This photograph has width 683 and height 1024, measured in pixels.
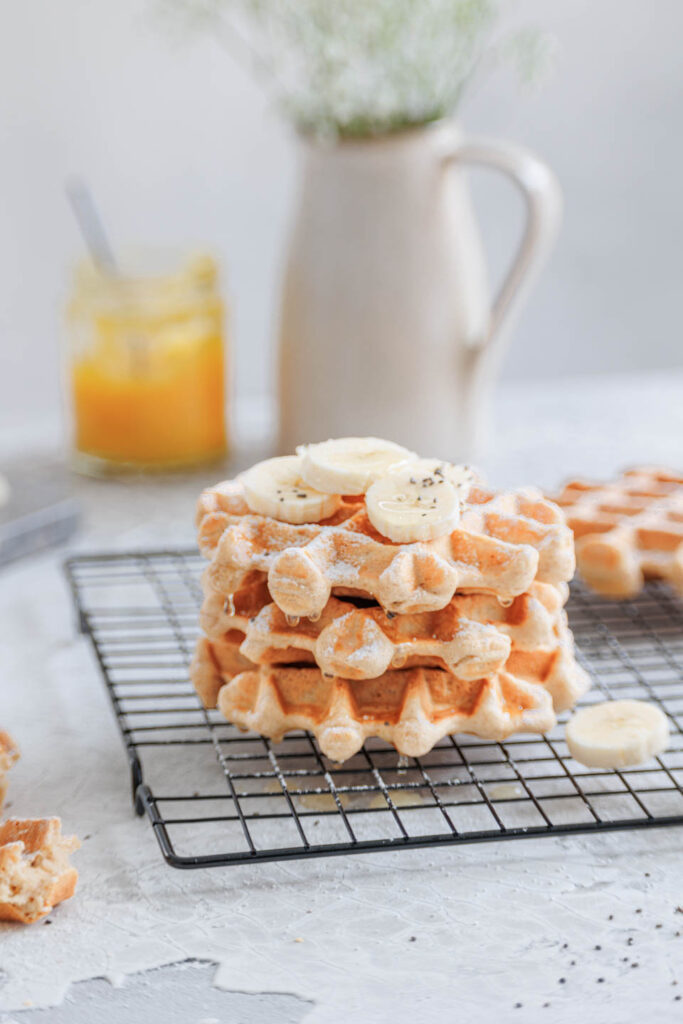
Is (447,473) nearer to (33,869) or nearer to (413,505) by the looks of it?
(413,505)

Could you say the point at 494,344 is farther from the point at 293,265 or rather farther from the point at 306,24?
the point at 306,24

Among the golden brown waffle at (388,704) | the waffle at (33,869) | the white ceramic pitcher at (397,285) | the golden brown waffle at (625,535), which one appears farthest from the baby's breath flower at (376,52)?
the waffle at (33,869)

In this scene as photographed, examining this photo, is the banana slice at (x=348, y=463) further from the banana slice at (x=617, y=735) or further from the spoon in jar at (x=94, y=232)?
the spoon in jar at (x=94, y=232)

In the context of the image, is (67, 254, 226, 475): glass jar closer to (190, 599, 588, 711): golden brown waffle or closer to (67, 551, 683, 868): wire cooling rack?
(67, 551, 683, 868): wire cooling rack

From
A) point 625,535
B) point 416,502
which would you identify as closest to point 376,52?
point 625,535

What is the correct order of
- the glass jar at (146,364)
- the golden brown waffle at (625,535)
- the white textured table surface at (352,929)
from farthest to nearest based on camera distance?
the glass jar at (146,364)
the golden brown waffle at (625,535)
the white textured table surface at (352,929)

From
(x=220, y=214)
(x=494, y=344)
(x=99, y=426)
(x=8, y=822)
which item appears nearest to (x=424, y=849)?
(x=8, y=822)

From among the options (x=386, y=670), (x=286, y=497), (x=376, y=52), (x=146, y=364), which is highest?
(x=376, y=52)
